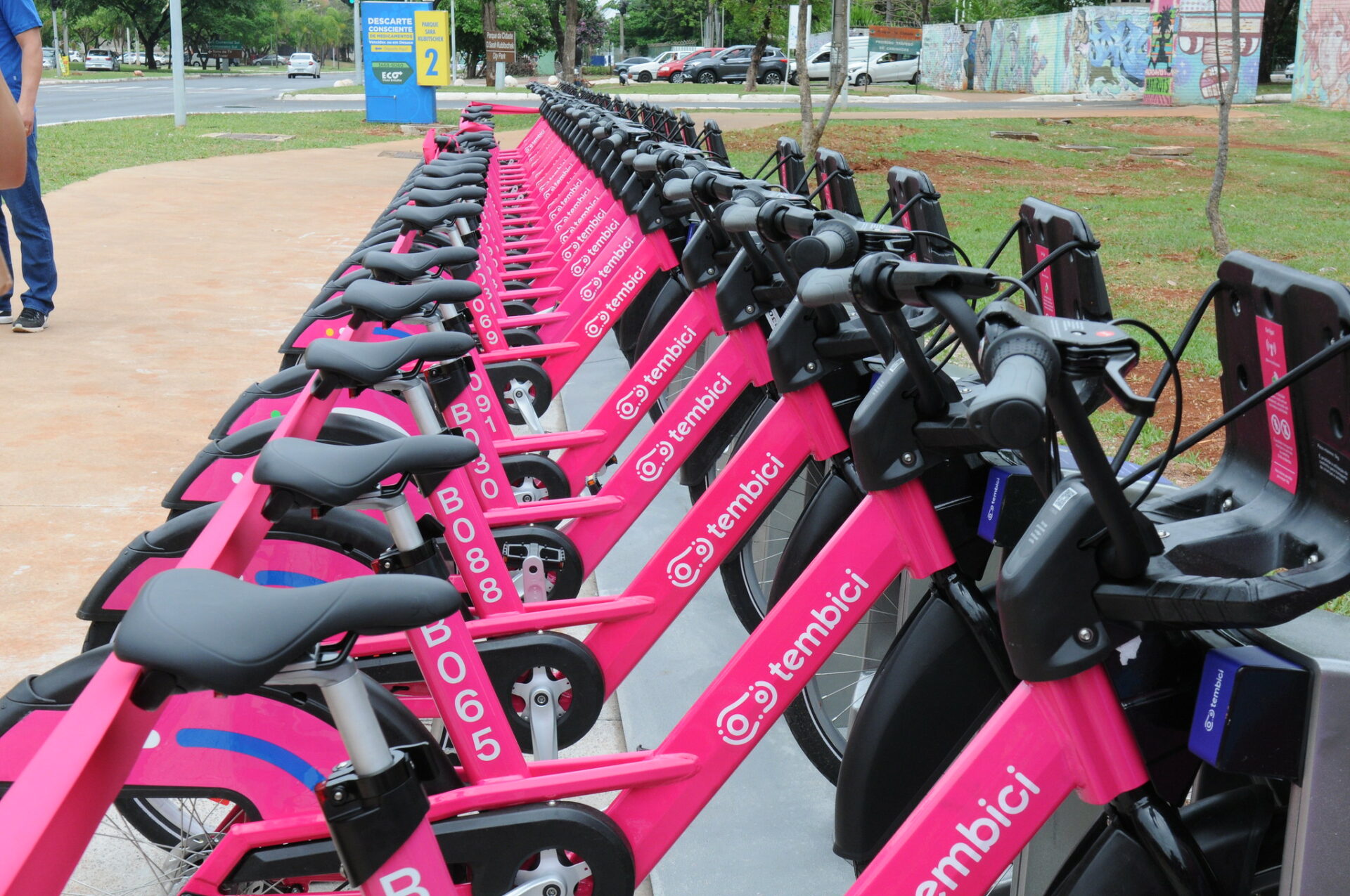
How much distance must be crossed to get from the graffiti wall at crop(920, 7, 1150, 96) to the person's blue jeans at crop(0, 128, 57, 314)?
3172 cm

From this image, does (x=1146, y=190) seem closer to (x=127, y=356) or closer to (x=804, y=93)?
(x=804, y=93)

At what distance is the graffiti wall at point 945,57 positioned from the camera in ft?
134

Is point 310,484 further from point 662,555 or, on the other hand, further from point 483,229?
point 483,229

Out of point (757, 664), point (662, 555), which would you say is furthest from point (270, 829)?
point (662, 555)

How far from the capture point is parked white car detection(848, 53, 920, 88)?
40.4 metres

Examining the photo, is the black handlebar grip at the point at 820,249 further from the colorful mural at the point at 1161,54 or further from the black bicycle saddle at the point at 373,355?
the colorful mural at the point at 1161,54

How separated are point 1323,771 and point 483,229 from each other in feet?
15.8

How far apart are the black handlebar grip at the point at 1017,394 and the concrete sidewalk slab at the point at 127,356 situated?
2825 mm

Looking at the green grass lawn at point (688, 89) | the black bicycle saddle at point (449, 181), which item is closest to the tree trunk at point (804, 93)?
the black bicycle saddle at point (449, 181)

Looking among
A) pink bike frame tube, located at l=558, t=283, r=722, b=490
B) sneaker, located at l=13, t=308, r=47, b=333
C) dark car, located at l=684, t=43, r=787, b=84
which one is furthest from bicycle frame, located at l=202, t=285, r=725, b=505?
dark car, located at l=684, t=43, r=787, b=84

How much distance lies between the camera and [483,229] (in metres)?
5.68

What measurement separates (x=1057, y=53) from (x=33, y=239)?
113 feet

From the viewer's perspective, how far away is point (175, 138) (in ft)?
61.9

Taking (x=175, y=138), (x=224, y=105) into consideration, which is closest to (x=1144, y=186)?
(x=175, y=138)
